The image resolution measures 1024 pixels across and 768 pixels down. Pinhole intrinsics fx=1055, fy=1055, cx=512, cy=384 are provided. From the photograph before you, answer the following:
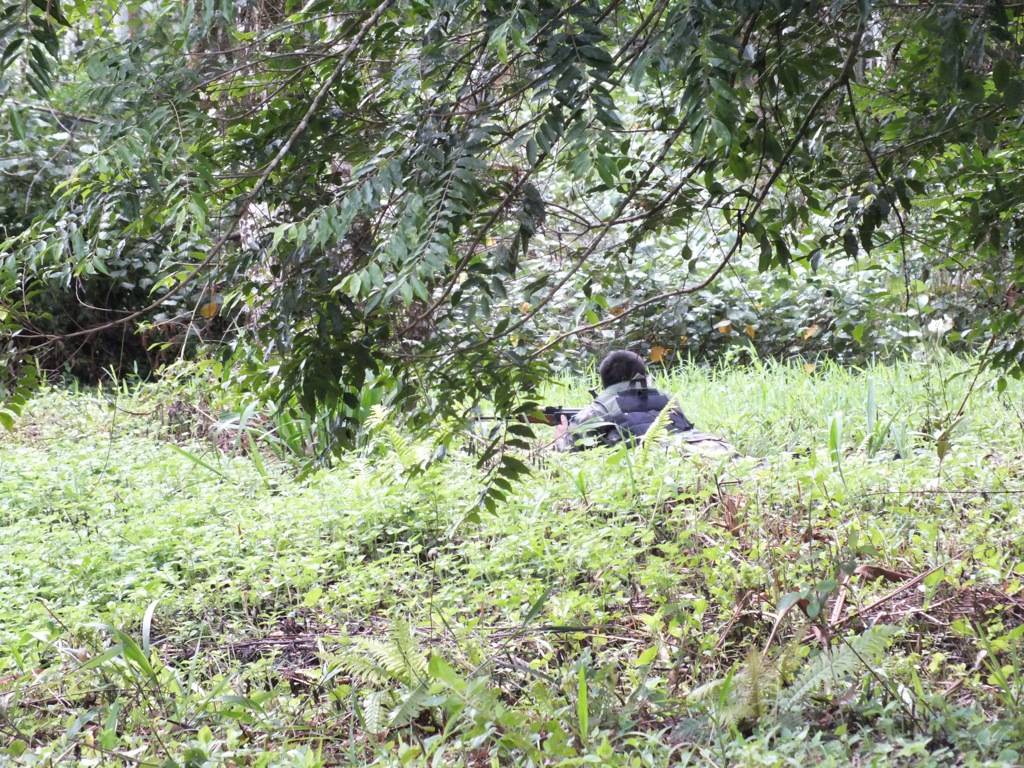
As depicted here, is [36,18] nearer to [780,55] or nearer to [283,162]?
[283,162]

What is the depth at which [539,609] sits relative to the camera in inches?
139

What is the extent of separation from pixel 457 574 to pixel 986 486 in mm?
2296

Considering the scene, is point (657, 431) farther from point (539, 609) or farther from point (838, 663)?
point (838, 663)

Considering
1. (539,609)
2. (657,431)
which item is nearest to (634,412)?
(657,431)

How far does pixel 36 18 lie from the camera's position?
2102 mm

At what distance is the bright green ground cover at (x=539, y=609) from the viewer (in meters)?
2.70

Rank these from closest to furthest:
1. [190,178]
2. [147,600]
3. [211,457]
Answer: [190,178] < [147,600] < [211,457]

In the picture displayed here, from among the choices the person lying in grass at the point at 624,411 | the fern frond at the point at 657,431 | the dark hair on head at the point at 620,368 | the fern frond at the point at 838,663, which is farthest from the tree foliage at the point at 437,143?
the dark hair on head at the point at 620,368

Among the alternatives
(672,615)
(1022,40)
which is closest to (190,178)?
(672,615)

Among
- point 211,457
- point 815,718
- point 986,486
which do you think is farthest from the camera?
point 211,457

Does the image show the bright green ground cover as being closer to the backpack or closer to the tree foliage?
the backpack

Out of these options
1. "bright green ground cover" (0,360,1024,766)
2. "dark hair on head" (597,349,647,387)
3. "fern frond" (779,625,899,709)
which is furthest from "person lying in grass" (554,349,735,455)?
"fern frond" (779,625,899,709)

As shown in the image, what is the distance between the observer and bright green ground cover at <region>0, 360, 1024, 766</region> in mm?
2703

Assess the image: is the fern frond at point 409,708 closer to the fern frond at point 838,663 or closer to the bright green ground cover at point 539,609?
the bright green ground cover at point 539,609
